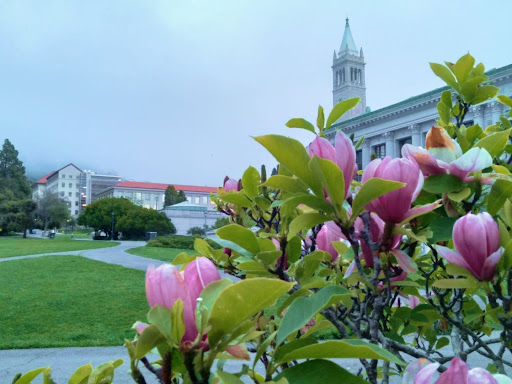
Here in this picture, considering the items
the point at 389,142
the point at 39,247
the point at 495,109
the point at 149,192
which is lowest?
the point at 39,247

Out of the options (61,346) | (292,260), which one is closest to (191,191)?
(61,346)

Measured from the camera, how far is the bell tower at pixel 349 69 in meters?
57.5

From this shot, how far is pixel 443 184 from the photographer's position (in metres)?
0.72

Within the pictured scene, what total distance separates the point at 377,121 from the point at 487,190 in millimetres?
27339

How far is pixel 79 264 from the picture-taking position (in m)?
14.1

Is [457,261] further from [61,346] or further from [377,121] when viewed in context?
[377,121]

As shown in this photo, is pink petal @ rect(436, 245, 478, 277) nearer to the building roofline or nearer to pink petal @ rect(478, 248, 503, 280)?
pink petal @ rect(478, 248, 503, 280)

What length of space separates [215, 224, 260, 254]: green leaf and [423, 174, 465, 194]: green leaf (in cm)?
30

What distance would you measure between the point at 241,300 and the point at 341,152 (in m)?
0.30

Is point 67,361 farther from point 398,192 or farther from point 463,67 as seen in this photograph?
Answer: point 398,192

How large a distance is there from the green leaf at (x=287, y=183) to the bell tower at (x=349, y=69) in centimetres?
5852

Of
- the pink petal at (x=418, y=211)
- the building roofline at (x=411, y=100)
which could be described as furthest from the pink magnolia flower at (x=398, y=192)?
the building roofline at (x=411, y=100)

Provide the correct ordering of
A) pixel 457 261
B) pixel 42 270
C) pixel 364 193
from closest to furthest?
pixel 364 193 < pixel 457 261 < pixel 42 270

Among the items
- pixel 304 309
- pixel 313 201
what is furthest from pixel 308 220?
pixel 304 309
